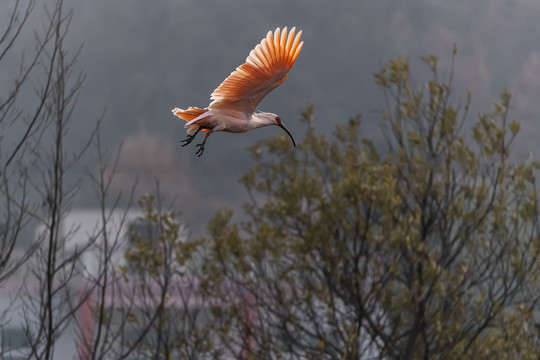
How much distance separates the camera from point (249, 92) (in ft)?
6.85

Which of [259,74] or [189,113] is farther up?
[259,74]

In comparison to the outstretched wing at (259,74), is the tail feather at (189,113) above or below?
below

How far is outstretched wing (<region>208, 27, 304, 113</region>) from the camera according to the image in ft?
6.74


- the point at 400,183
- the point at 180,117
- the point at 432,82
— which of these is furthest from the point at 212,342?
the point at 180,117

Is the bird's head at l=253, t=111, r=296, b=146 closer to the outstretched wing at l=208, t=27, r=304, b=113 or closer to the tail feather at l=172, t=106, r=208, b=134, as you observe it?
the outstretched wing at l=208, t=27, r=304, b=113

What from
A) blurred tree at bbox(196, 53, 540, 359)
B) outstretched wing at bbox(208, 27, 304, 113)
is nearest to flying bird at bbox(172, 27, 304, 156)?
outstretched wing at bbox(208, 27, 304, 113)

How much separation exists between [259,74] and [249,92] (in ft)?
0.31

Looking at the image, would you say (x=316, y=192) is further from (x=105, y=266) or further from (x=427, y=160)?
(x=105, y=266)

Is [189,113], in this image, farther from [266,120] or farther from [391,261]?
[391,261]

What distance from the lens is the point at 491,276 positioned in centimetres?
892

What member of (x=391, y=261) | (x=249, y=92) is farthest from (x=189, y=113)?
(x=391, y=261)

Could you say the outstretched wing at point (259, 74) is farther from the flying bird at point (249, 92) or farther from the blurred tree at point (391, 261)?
the blurred tree at point (391, 261)

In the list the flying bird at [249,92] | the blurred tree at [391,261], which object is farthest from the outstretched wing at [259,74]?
the blurred tree at [391,261]

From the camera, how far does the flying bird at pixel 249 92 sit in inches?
75.9
